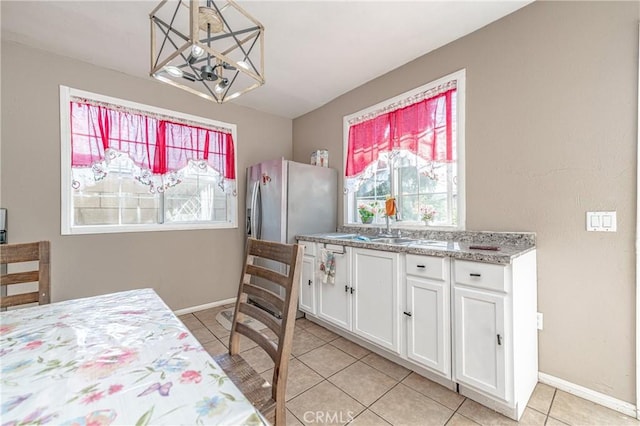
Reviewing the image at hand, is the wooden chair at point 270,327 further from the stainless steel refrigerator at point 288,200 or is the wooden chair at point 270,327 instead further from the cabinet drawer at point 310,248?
the stainless steel refrigerator at point 288,200

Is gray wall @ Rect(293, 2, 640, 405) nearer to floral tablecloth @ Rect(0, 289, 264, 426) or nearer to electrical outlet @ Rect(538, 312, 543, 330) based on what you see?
electrical outlet @ Rect(538, 312, 543, 330)

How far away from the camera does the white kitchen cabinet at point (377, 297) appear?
197 cm

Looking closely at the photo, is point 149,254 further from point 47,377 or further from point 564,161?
point 564,161

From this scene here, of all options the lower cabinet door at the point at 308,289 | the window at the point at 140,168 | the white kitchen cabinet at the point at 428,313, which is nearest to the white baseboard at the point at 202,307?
the window at the point at 140,168

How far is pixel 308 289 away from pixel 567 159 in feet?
7.53

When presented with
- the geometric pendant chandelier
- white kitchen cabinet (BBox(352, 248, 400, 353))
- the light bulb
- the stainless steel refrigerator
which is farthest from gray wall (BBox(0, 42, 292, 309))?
the light bulb

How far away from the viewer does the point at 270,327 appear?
3.57 ft

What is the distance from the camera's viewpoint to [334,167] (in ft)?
11.1

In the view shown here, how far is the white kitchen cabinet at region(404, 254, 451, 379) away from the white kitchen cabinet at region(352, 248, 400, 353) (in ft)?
0.36

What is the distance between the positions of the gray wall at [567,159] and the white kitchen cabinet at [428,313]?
0.68 metres

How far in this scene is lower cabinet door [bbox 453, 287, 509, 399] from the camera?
1468 mm

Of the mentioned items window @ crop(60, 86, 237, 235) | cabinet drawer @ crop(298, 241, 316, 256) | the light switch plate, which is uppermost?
window @ crop(60, 86, 237, 235)

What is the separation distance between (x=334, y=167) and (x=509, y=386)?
2.60 meters

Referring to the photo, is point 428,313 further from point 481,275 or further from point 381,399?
point 381,399
